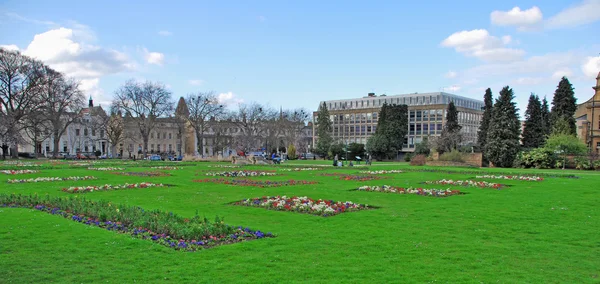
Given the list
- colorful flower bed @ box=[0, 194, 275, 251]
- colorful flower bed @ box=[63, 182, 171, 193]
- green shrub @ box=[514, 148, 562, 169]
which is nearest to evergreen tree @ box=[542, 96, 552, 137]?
green shrub @ box=[514, 148, 562, 169]

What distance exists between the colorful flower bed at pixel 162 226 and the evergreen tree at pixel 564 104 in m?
62.9

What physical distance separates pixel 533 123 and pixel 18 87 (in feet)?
238

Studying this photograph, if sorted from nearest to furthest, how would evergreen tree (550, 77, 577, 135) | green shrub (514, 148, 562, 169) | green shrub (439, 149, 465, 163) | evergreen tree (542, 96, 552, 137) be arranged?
green shrub (514, 148, 562, 169) < green shrub (439, 149, 465, 163) < evergreen tree (550, 77, 577, 135) < evergreen tree (542, 96, 552, 137)

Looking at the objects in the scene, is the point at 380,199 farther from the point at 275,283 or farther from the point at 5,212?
the point at 5,212

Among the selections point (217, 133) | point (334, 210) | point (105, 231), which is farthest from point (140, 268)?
point (217, 133)

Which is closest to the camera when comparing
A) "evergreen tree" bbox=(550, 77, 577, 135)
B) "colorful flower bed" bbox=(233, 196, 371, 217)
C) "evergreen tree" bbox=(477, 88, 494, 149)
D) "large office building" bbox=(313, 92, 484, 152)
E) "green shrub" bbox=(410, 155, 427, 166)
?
"colorful flower bed" bbox=(233, 196, 371, 217)

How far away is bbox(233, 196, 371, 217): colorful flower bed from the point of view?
13.6 m

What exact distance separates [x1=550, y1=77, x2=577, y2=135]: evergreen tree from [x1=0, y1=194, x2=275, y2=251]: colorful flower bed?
206 feet

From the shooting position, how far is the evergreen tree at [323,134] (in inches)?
3708

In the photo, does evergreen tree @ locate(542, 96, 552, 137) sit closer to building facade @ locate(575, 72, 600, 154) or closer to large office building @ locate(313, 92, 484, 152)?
building facade @ locate(575, 72, 600, 154)

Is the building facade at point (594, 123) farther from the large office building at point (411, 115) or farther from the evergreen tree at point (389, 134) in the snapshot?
the large office building at point (411, 115)

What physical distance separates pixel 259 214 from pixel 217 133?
7989cm

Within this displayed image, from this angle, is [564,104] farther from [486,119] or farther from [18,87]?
[18,87]

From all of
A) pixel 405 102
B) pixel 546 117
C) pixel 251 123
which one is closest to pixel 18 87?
pixel 251 123
